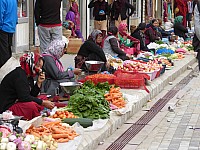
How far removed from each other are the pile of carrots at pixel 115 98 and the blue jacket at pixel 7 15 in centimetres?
182

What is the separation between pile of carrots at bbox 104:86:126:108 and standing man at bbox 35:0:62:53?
2741mm

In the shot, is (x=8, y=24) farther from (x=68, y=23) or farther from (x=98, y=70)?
(x=68, y=23)

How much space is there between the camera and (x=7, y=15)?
402 inches

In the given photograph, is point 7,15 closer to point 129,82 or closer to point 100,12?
point 129,82

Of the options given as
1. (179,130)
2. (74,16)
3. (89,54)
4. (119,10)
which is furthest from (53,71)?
(119,10)

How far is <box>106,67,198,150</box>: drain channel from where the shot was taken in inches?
334

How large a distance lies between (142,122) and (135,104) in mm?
717

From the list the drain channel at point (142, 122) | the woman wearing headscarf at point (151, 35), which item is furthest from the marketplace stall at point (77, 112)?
the woman wearing headscarf at point (151, 35)

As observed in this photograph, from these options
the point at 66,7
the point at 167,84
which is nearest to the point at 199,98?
the point at 167,84

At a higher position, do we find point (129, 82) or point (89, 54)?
point (89, 54)

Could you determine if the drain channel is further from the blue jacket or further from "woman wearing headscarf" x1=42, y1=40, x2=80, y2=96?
the blue jacket

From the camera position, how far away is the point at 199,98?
1275 cm

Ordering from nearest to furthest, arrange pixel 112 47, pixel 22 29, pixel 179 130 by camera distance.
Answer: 1. pixel 179 130
2. pixel 112 47
3. pixel 22 29

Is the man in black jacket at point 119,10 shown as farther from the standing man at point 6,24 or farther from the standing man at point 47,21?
the standing man at point 6,24
